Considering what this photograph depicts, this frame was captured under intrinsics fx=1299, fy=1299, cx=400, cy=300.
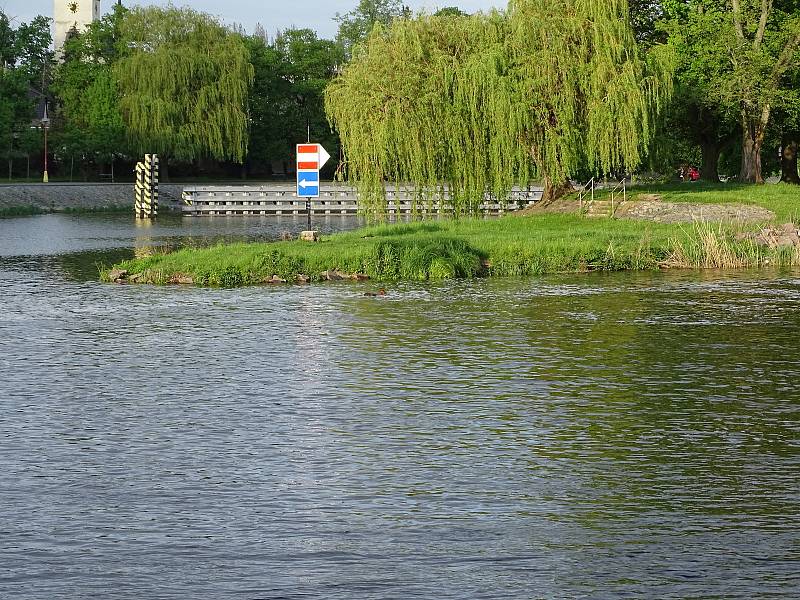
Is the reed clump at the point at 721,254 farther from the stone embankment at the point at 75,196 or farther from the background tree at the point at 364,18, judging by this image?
the background tree at the point at 364,18

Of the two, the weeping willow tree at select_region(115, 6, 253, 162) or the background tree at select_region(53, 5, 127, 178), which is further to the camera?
the background tree at select_region(53, 5, 127, 178)

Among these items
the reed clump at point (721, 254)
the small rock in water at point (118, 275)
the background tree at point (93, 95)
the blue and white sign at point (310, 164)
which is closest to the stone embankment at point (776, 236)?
the reed clump at point (721, 254)

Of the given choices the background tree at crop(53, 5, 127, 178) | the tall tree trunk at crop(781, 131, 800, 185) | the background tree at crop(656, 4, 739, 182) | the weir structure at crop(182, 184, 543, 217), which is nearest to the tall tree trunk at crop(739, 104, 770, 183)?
the background tree at crop(656, 4, 739, 182)

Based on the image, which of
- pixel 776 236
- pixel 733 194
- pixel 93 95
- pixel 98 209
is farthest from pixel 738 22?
pixel 93 95

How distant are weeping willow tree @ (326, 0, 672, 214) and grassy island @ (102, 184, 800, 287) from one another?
469cm

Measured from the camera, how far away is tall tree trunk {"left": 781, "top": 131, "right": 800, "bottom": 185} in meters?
55.2

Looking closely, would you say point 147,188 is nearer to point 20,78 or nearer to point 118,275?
point 20,78

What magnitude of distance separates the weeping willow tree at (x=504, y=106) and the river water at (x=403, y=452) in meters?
15.2

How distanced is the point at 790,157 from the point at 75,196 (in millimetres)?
39218

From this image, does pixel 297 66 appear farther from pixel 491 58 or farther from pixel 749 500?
pixel 749 500

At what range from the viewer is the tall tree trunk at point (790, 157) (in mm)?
55156

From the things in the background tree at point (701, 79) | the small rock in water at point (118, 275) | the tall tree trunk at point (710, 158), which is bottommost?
the small rock in water at point (118, 275)

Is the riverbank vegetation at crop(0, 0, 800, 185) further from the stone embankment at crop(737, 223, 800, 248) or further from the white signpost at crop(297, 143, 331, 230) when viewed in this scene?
the stone embankment at crop(737, 223, 800, 248)

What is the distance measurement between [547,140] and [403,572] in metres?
31.3
